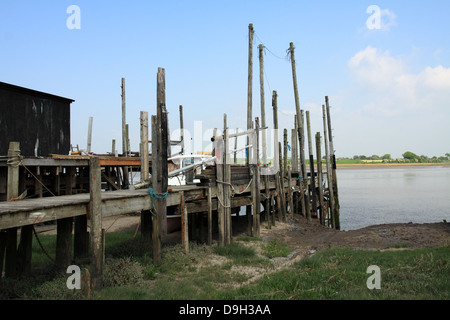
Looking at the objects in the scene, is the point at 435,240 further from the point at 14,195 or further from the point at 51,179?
the point at 51,179

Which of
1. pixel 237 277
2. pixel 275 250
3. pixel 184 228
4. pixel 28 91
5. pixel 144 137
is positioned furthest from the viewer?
pixel 28 91

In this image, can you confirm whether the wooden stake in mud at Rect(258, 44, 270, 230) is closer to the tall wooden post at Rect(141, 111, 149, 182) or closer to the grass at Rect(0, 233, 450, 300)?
the grass at Rect(0, 233, 450, 300)

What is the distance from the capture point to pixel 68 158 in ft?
49.3

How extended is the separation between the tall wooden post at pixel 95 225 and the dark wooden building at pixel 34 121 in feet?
37.3

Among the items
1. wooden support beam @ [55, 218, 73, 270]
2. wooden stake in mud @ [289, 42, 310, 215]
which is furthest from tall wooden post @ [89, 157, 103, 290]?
wooden stake in mud @ [289, 42, 310, 215]

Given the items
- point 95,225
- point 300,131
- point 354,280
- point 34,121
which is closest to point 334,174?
point 300,131

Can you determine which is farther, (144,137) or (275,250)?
(275,250)

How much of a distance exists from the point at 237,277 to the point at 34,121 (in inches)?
550

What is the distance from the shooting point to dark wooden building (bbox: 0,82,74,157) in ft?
53.5

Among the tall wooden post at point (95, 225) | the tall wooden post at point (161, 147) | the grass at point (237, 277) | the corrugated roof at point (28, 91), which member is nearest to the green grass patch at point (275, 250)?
the grass at point (237, 277)

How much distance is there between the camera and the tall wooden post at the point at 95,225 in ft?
23.1

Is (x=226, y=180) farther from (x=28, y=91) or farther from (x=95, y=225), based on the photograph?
(x=28, y=91)

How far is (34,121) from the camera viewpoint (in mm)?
17656

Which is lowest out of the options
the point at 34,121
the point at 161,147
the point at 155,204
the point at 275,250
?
the point at 275,250
